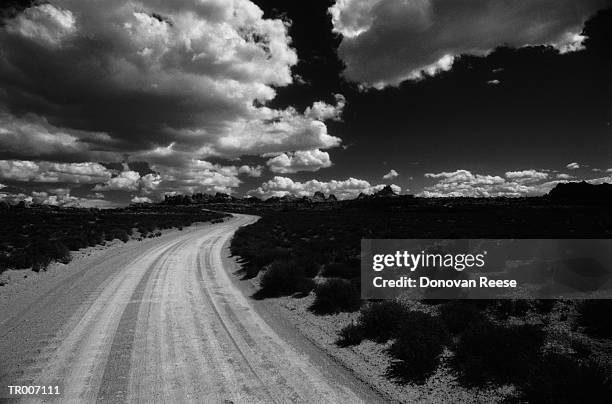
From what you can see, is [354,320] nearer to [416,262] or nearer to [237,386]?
[237,386]

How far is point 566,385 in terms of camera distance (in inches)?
197

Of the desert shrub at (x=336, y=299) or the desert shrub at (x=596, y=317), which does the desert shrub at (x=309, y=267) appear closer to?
the desert shrub at (x=336, y=299)

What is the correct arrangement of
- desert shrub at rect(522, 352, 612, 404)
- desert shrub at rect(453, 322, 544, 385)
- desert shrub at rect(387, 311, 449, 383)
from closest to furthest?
desert shrub at rect(522, 352, 612, 404), desert shrub at rect(453, 322, 544, 385), desert shrub at rect(387, 311, 449, 383)

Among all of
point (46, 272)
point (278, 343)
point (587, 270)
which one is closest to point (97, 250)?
point (46, 272)

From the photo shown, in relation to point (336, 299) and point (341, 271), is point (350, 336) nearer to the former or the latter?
point (336, 299)

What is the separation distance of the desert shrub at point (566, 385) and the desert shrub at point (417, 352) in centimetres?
165

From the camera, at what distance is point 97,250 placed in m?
23.2

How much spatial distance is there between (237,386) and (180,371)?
1.31 m

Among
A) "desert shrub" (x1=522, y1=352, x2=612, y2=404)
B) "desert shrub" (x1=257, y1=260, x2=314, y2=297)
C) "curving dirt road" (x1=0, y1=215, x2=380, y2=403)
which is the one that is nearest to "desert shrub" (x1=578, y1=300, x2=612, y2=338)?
"desert shrub" (x1=522, y1=352, x2=612, y2=404)

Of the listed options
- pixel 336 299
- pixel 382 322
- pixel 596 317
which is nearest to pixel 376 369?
pixel 382 322

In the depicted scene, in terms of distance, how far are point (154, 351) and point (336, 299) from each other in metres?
5.63

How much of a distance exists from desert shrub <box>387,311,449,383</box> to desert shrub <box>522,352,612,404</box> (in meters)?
1.65

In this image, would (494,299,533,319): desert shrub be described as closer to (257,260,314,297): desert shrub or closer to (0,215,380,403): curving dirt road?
(0,215,380,403): curving dirt road

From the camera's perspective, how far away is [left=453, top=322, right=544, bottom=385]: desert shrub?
19.9 ft
